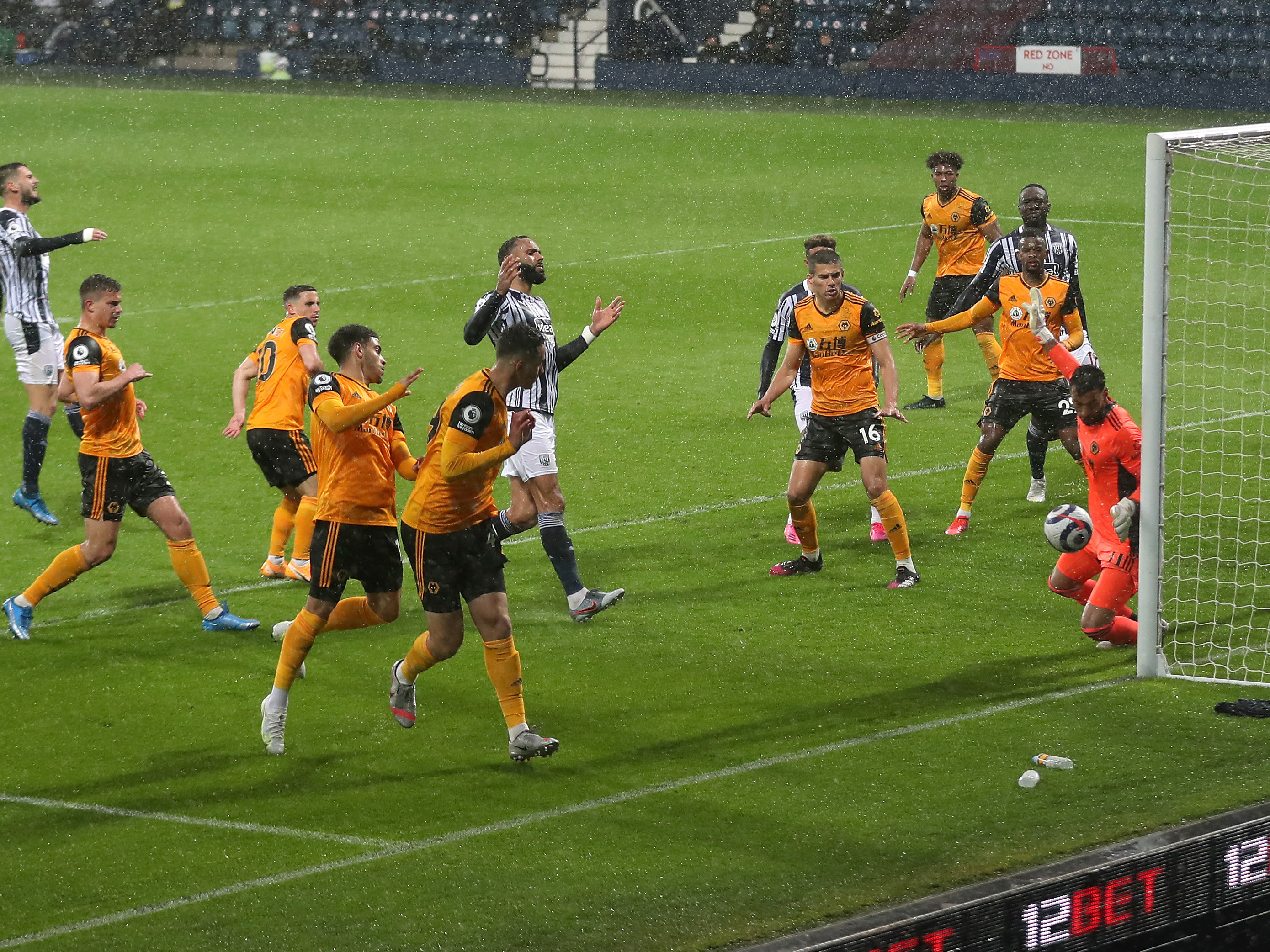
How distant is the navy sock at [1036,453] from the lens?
1266 centimetres

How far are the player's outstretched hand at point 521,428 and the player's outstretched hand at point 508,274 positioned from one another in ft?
7.75

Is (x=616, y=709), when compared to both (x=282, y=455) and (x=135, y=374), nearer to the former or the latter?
(x=282, y=455)

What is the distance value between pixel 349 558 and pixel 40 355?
22.2 feet

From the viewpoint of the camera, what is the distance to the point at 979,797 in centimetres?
764

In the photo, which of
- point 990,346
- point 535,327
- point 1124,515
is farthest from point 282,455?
point 990,346

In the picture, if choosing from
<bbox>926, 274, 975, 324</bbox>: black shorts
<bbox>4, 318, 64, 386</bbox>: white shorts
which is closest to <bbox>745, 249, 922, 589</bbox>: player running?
<bbox>926, 274, 975, 324</bbox>: black shorts

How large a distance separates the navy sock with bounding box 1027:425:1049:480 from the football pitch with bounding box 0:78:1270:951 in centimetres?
25

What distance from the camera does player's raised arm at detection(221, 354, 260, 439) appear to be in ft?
36.9

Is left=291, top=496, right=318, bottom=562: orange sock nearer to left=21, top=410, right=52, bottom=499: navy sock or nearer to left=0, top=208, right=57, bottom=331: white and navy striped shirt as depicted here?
left=21, top=410, right=52, bottom=499: navy sock

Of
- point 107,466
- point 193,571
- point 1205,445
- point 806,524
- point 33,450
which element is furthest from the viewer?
point 1205,445

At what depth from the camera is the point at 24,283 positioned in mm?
14227

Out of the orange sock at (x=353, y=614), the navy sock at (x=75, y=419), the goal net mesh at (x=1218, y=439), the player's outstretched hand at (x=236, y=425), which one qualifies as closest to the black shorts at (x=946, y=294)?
the goal net mesh at (x=1218, y=439)

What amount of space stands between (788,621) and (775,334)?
9.22ft

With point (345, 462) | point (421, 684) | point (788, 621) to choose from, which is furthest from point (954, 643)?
point (345, 462)
